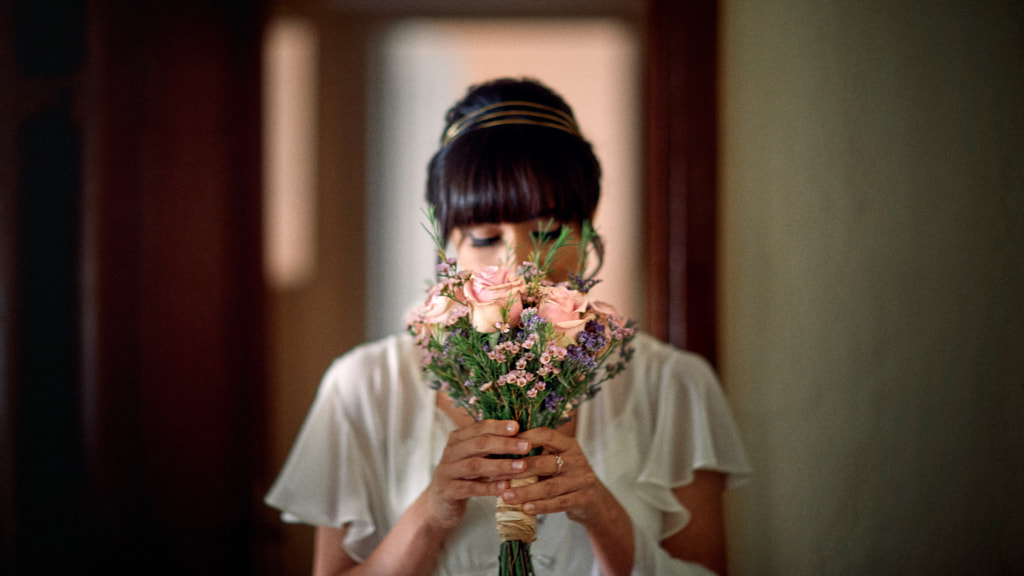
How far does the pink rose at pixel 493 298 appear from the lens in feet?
2.09

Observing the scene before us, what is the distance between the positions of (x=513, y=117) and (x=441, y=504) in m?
0.55

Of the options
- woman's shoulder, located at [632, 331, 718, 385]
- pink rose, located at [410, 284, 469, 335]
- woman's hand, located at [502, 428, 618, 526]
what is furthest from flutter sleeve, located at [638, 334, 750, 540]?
pink rose, located at [410, 284, 469, 335]

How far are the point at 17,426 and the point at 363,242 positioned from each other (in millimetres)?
681

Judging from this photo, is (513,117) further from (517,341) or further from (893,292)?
(893,292)

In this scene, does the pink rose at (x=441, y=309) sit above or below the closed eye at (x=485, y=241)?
below

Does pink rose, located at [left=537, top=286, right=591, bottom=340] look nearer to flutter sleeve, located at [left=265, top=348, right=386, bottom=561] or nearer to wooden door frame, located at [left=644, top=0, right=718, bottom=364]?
flutter sleeve, located at [left=265, top=348, right=386, bottom=561]

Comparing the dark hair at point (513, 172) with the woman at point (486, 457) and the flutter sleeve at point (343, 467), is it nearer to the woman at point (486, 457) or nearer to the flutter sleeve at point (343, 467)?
the woman at point (486, 457)

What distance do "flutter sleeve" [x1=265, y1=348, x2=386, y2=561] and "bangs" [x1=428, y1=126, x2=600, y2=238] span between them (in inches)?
13.1

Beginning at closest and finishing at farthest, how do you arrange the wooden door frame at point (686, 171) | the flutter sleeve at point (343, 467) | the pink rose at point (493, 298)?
the pink rose at point (493, 298)
the flutter sleeve at point (343, 467)
the wooden door frame at point (686, 171)

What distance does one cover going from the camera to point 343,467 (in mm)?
955

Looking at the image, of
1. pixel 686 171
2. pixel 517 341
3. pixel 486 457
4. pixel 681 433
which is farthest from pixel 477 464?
pixel 686 171

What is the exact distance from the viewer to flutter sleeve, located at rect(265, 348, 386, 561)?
0.93m

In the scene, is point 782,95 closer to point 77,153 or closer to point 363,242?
point 363,242

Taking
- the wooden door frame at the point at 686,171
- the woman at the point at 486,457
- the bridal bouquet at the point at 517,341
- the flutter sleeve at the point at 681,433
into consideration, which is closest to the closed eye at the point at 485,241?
the woman at the point at 486,457
